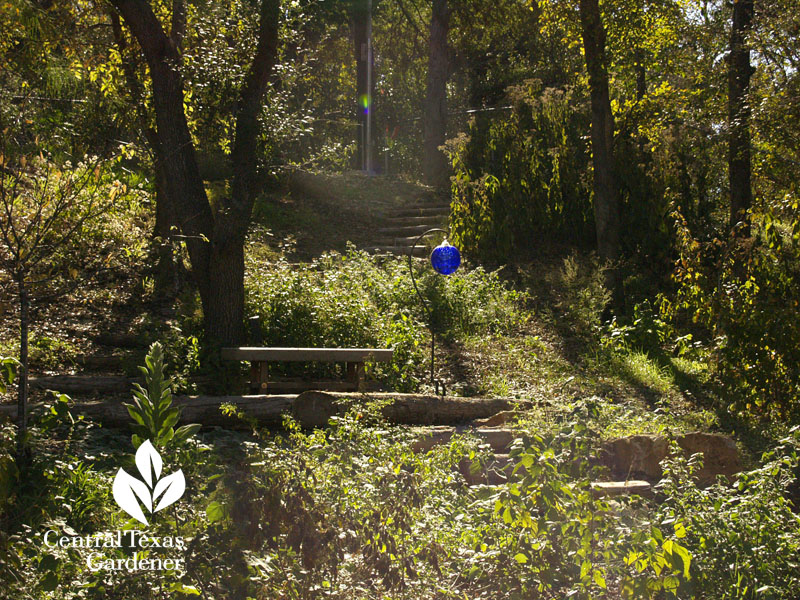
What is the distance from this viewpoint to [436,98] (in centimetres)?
1936

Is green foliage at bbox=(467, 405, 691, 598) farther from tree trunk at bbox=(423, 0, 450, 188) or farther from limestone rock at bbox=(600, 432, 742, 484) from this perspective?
tree trunk at bbox=(423, 0, 450, 188)

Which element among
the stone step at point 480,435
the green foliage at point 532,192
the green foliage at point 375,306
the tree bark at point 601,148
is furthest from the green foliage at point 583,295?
the stone step at point 480,435

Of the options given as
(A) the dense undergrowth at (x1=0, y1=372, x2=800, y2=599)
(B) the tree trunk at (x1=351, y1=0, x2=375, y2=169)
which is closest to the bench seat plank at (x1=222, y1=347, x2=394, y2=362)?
(A) the dense undergrowth at (x1=0, y1=372, x2=800, y2=599)

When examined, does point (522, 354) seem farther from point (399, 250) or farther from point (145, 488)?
point (145, 488)

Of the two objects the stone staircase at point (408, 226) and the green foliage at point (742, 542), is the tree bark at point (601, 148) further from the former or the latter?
the green foliage at point (742, 542)

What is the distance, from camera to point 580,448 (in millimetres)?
3879

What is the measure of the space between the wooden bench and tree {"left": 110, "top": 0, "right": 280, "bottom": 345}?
73 cm

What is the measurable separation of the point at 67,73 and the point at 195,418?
676 centimetres

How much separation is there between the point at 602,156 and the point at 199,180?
6.42 metres

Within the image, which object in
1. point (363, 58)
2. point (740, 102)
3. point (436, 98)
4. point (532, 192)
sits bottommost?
point (532, 192)

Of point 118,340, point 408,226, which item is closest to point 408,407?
point 118,340

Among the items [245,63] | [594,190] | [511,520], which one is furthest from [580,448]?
[594,190]

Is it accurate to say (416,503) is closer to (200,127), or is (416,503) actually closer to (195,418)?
(195,418)

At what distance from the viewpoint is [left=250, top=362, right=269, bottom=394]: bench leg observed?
7375 mm
